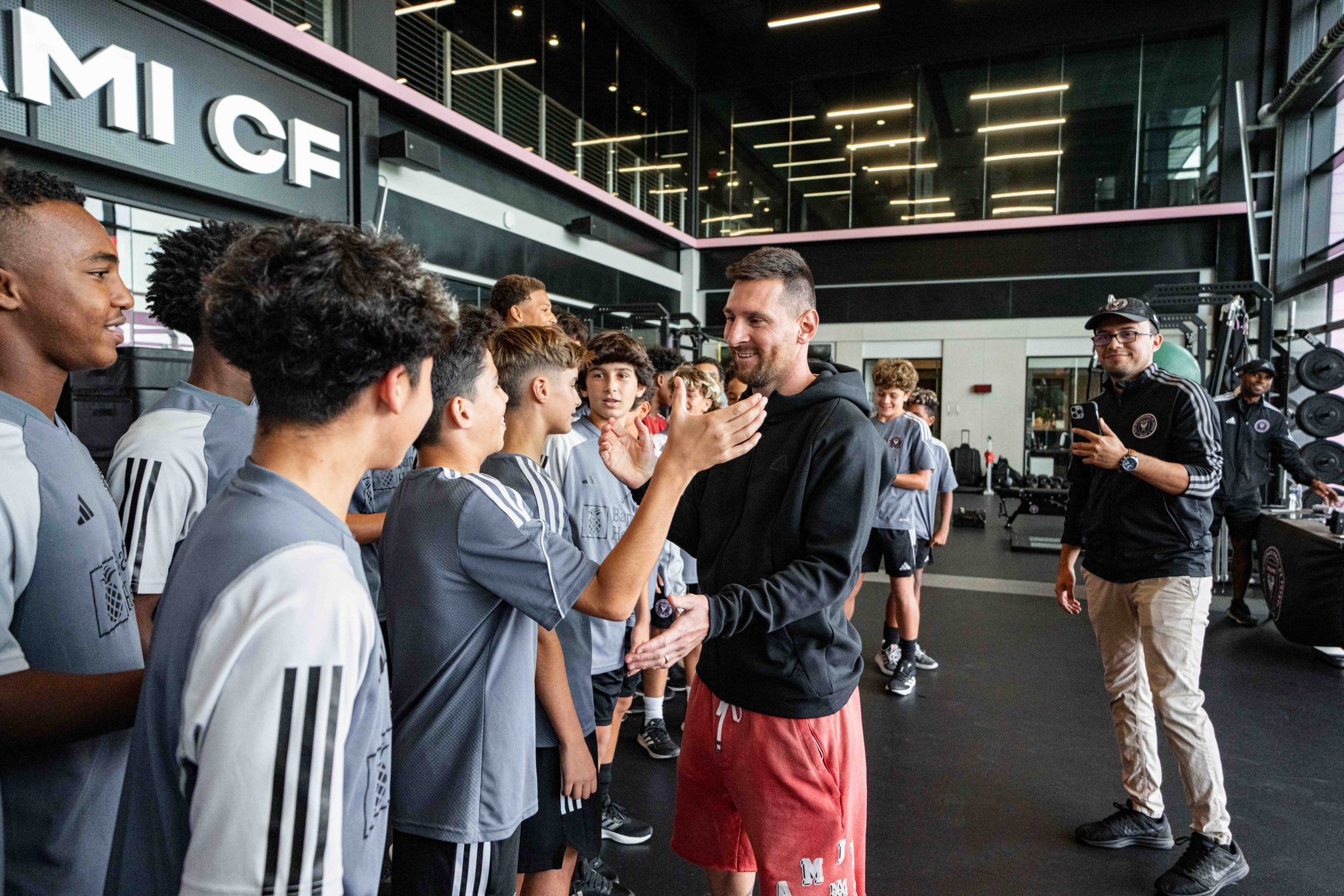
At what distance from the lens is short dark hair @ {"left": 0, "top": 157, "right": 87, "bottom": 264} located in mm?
1123

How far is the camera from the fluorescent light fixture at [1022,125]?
11.8 m

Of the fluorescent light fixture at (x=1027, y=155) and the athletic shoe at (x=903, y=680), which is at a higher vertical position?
the fluorescent light fixture at (x=1027, y=155)

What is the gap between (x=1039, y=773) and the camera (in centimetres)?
306

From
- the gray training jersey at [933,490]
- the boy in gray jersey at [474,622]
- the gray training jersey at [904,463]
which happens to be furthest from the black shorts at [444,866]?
the gray training jersey at [933,490]

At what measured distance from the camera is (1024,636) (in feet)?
16.2

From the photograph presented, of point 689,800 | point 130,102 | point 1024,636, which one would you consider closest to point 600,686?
point 689,800

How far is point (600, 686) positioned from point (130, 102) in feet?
15.1

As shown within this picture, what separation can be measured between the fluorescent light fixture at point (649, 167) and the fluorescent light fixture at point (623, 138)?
1.27ft

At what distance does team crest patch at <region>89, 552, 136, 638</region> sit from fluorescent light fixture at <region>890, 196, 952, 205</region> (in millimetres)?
13047

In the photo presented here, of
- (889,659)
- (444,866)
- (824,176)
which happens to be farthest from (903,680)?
(824,176)

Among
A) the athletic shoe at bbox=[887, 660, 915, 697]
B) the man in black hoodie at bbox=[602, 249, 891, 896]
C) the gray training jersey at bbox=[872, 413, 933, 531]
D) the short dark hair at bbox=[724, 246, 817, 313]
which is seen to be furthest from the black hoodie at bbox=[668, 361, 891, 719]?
the gray training jersey at bbox=[872, 413, 933, 531]

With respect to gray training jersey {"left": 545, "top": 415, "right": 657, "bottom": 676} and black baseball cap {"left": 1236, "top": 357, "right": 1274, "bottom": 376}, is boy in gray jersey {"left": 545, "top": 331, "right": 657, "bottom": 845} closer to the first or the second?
gray training jersey {"left": 545, "top": 415, "right": 657, "bottom": 676}

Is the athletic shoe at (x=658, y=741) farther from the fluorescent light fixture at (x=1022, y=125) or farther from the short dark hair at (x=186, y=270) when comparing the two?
the fluorescent light fixture at (x=1022, y=125)

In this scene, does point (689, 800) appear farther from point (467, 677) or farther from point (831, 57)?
point (831, 57)
